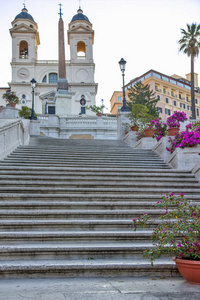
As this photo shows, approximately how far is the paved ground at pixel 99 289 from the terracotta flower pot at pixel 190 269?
0.30 feet

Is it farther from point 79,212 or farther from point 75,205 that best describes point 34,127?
point 79,212

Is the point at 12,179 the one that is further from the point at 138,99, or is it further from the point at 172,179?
the point at 138,99

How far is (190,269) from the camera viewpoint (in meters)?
4.86

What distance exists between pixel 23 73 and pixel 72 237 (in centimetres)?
5957

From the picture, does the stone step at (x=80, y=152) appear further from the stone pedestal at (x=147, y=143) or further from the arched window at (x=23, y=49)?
the arched window at (x=23, y=49)

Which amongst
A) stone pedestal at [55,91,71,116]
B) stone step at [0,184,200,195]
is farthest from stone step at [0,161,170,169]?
stone pedestal at [55,91,71,116]

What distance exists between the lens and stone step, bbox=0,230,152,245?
6.30m

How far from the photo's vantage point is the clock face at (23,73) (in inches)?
2464

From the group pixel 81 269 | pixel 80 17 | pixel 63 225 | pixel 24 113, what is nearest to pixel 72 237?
pixel 63 225

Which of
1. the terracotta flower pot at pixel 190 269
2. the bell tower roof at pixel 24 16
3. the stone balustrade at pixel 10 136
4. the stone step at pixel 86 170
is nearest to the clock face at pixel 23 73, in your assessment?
the bell tower roof at pixel 24 16

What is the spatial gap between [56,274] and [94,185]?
3.72m

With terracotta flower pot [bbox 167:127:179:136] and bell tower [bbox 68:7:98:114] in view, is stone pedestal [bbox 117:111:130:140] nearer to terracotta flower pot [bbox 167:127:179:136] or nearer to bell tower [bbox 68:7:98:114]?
terracotta flower pot [bbox 167:127:179:136]

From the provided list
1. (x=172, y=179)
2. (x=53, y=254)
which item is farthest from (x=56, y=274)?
(x=172, y=179)

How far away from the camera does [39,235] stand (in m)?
6.33
